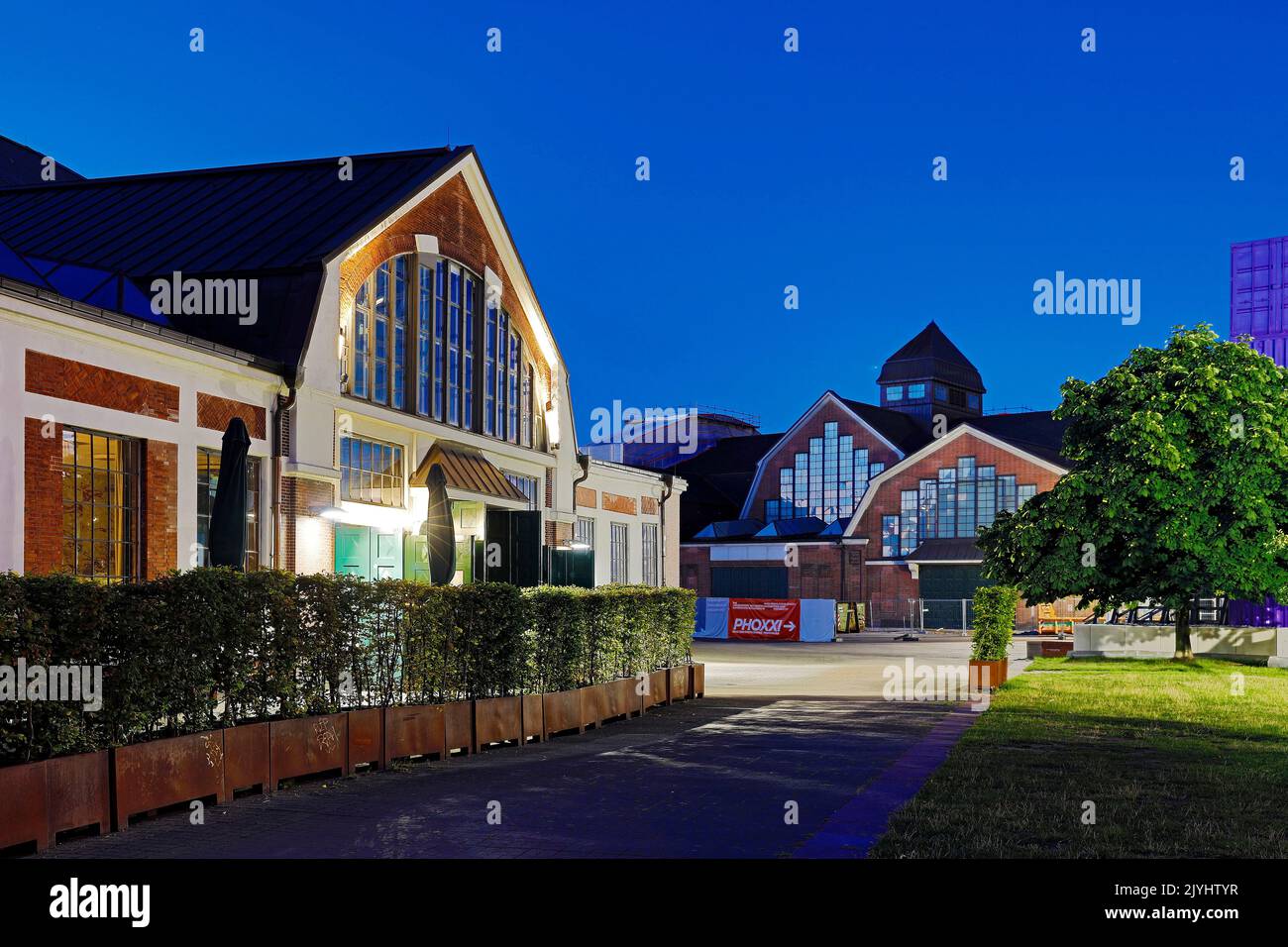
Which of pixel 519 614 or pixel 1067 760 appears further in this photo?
pixel 519 614

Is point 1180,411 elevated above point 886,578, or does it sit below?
above

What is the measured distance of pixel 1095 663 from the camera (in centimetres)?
3234

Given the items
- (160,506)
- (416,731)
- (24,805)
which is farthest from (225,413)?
(24,805)

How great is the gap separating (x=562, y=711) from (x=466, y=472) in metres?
11.0

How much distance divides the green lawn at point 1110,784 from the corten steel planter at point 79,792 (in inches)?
210

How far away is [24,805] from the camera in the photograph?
332 inches

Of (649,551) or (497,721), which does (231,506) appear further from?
(649,551)

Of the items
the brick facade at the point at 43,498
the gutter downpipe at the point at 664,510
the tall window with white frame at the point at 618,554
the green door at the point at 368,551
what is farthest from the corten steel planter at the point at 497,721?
the gutter downpipe at the point at 664,510

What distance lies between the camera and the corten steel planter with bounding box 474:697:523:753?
1438cm
